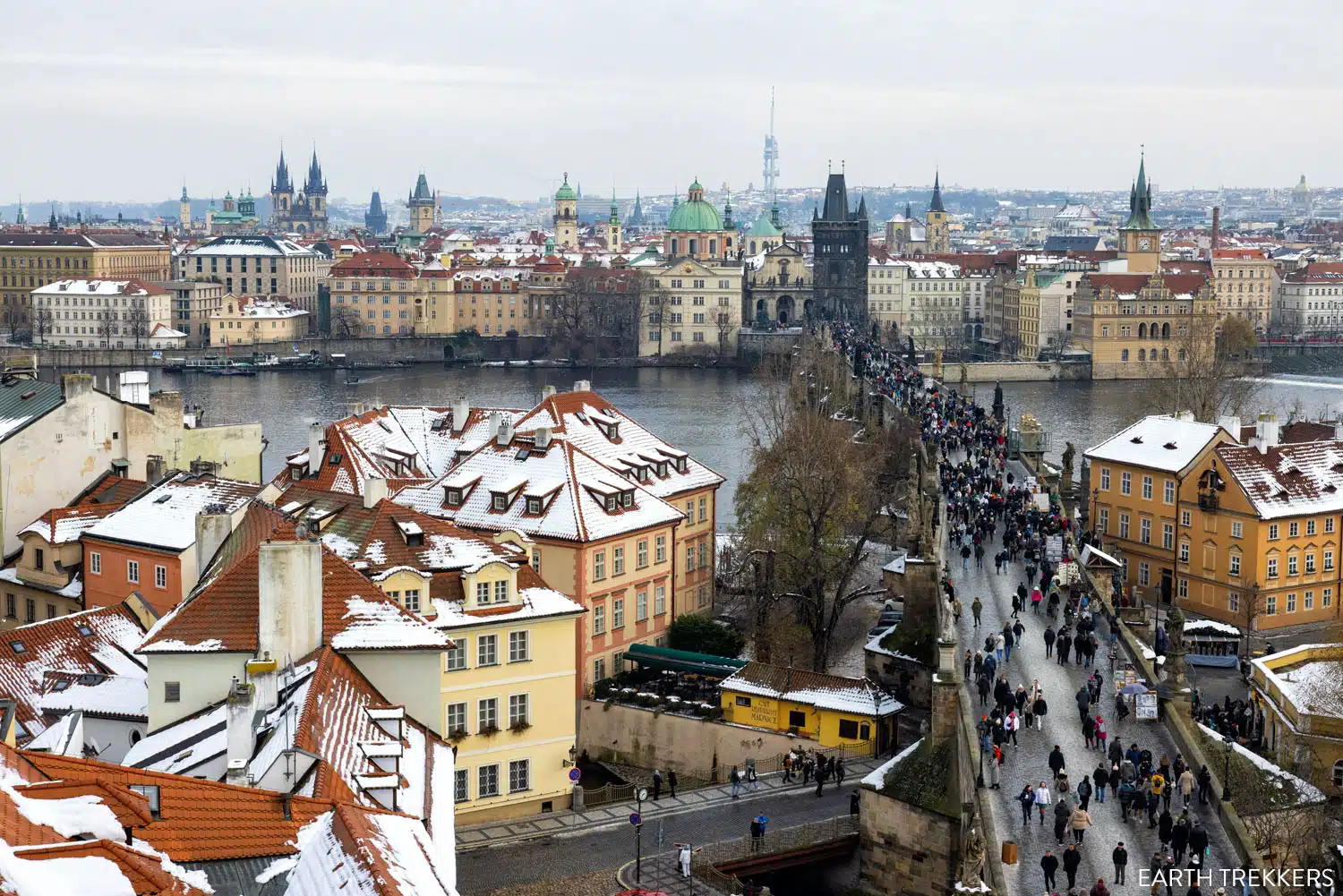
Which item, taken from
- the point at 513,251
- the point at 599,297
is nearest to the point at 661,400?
the point at 599,297

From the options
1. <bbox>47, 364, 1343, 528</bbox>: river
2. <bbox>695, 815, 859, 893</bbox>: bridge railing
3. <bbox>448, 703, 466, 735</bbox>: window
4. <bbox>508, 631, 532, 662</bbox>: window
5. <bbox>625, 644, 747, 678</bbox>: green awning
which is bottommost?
<bbox>47, 364, 1343, 528</bbox>: river

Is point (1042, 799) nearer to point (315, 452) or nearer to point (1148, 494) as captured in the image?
point (315, 452)

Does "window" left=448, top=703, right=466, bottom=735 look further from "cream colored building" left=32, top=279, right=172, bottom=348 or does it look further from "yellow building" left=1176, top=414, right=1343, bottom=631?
"cream colored building" left=32, top=279, right=172, bottom=348

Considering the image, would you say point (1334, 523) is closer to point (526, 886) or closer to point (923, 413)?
point (923, 413)

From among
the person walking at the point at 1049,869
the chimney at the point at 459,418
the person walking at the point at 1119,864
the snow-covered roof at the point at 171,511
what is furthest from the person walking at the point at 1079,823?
the chimney at the point at 459,418

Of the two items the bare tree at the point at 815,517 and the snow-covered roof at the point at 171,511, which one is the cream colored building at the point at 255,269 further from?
the snow-covered roof at the point at 171,511

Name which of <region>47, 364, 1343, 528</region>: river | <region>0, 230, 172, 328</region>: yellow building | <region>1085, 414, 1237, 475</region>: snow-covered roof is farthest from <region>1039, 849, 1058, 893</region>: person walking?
<region>0, 230, 172, 328</region>: yellow building

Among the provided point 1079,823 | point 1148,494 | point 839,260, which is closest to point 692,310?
point 839,260
